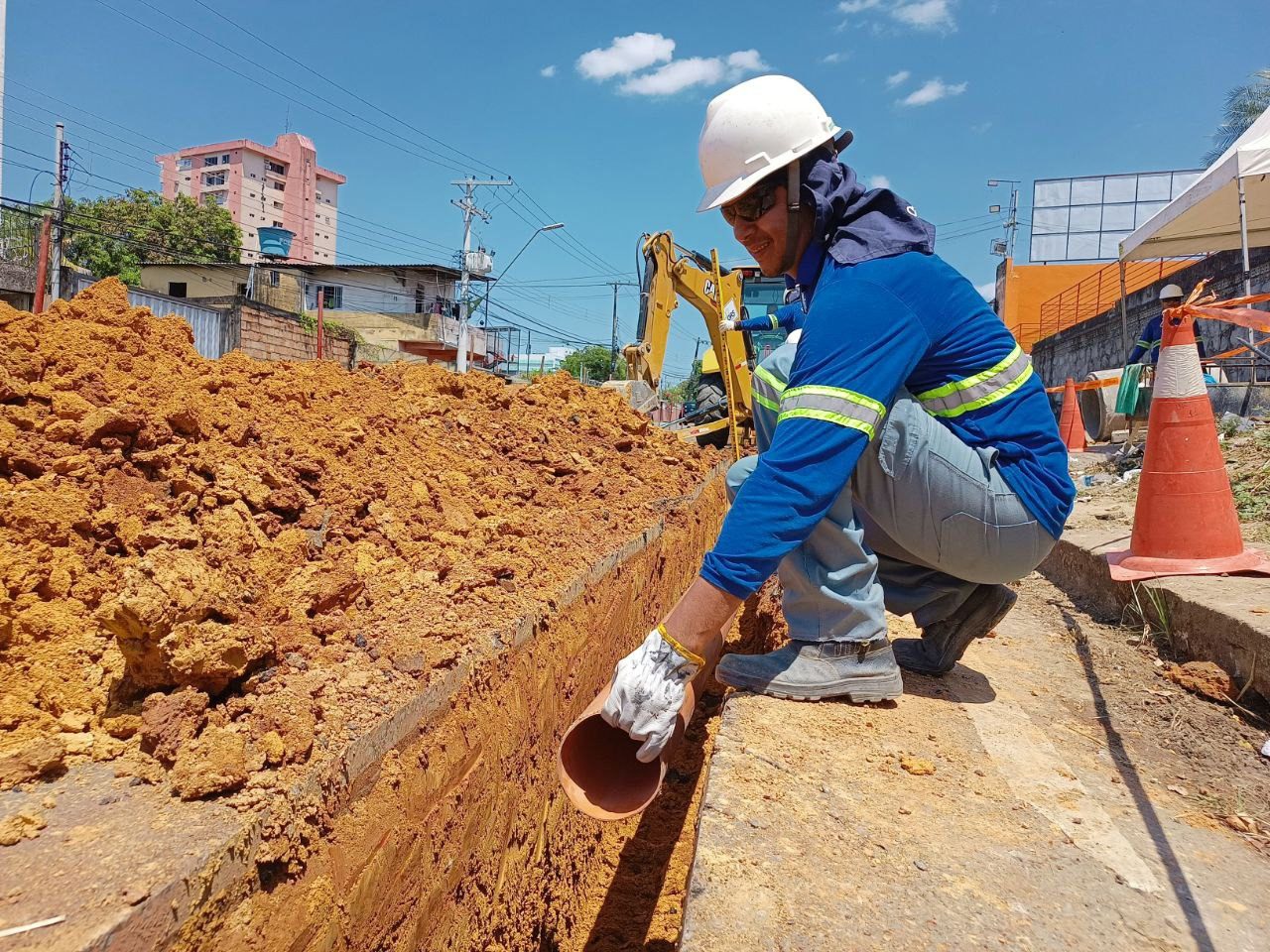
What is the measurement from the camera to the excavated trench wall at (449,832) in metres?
1.21

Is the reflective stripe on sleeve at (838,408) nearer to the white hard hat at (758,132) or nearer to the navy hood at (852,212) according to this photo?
the navy hood at (852,212)

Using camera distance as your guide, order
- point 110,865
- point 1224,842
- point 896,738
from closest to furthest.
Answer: point 110,865 → point 1224,842 → point 896,738

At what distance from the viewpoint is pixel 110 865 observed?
106cm

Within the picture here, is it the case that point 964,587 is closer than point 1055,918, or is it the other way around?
point 1055,918

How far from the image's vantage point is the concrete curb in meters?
2.68

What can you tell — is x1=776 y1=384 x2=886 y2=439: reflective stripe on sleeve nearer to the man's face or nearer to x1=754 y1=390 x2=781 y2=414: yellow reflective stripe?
x1=754 y1=390 x2=781 y2=414: yellow reflective stripe

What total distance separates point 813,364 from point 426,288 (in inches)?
1489

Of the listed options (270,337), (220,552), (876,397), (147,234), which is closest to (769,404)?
(876,397)

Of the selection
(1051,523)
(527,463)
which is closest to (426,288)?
(527,463)

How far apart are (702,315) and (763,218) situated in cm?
805

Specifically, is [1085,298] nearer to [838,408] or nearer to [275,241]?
[838,408]

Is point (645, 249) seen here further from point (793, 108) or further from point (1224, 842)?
point (1224, 842)

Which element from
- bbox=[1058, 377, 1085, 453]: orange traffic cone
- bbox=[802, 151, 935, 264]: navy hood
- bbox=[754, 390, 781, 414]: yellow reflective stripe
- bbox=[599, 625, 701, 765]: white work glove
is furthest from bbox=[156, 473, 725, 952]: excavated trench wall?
bbox=[1058, 377, 1085, 453]: orange traffic cone

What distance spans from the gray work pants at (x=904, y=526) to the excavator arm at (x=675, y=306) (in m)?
7.08
